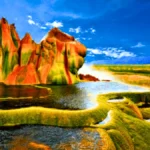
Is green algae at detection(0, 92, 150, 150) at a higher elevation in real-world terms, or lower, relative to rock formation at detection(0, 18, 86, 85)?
lower

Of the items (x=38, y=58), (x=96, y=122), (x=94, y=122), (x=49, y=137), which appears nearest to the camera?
(x=49, y=137)

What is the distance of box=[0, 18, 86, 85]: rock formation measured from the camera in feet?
258

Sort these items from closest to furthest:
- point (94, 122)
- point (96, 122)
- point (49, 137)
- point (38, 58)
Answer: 1. point (49, 137)
2. point (94, 122)
3. point (96, 122)
4. point (38, 58)

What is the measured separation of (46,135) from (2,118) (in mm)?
7205

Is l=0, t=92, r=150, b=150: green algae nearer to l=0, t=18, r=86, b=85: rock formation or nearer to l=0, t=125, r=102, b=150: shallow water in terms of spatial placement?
l=0, t=125, r=102, b=150: shallow water

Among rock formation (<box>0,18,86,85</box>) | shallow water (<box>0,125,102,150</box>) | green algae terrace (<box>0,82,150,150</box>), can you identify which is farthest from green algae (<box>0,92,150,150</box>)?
rock formation (<box>0,18,86,85</box>)

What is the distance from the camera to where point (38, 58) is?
8512 centimetres

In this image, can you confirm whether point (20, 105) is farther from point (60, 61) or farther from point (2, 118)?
point (60, 61)

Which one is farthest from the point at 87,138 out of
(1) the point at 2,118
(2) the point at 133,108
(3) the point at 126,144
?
(2) the point at 133,108

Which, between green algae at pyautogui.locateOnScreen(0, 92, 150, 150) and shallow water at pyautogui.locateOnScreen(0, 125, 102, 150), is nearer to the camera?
shallow water at pyautogui.locateOnScreen(0, 125, 102, 150)

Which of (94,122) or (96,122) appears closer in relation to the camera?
(94,122)

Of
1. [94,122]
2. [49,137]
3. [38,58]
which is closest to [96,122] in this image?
[94,122]

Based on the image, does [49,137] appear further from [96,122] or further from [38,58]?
[38,58]

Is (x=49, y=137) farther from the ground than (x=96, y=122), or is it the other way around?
(x=96, y=122)
